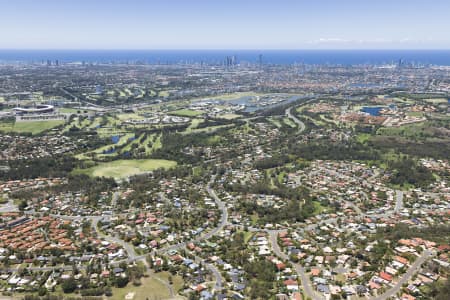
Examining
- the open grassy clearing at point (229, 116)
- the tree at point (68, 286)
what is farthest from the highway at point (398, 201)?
the open grassy clearing at point (229, 116)

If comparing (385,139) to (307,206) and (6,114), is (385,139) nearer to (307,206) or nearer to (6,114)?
(307,206)

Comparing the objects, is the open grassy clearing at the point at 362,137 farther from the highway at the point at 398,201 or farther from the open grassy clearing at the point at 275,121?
the highway at the point at 398,201

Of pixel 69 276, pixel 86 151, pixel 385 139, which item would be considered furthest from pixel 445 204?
pixel 86 151

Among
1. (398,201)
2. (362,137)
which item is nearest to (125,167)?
(398,201)

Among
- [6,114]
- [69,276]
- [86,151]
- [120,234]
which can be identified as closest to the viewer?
[69,276]

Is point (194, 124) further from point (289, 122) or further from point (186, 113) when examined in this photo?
point (289, 122)
